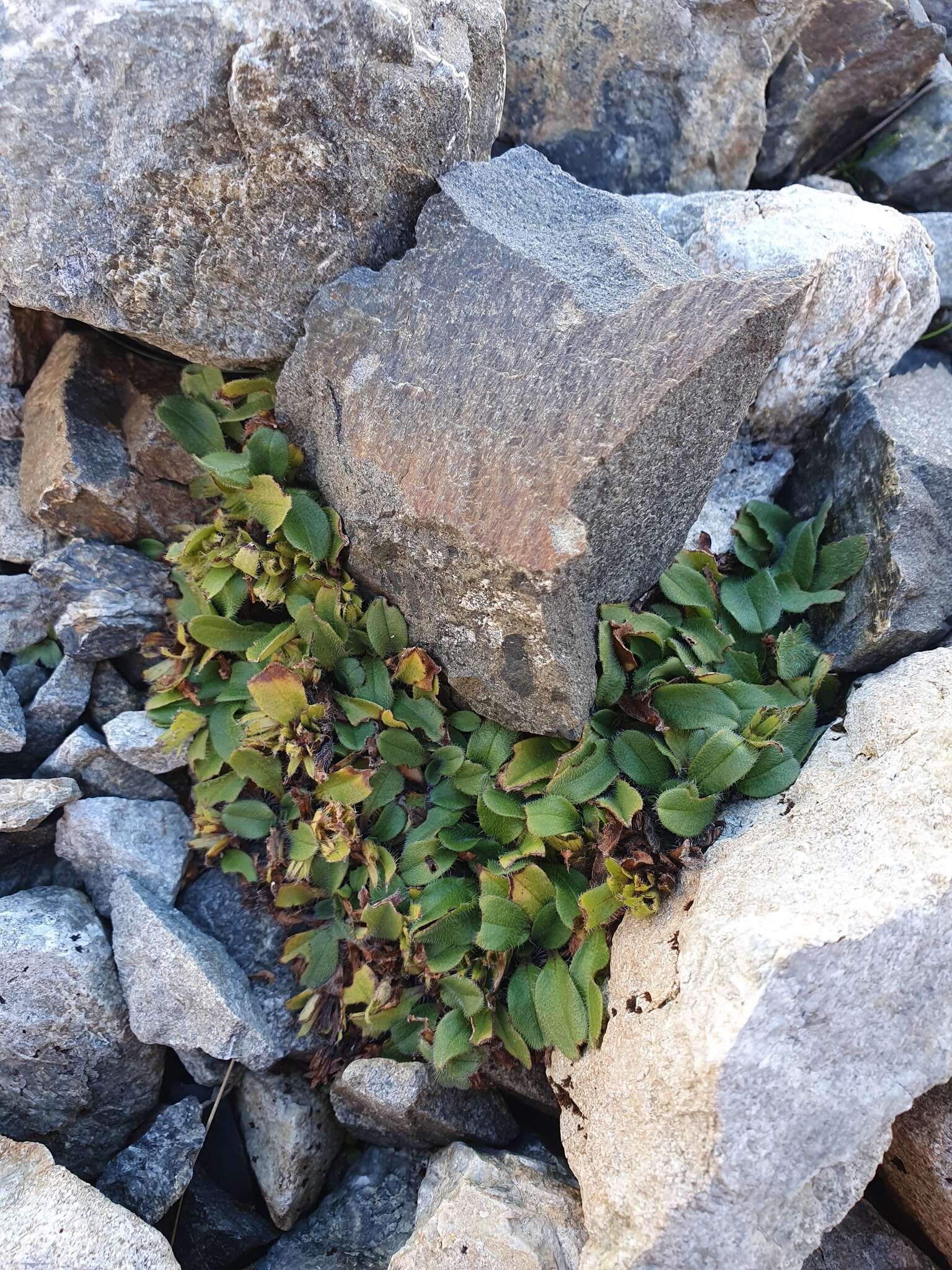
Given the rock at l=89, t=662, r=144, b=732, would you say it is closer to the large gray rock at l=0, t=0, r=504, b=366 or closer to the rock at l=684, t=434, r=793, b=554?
the large gray rock at l=0, t=0, r=504, b=366

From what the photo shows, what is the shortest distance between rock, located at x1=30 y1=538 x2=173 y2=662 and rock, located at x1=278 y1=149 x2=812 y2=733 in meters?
0.91

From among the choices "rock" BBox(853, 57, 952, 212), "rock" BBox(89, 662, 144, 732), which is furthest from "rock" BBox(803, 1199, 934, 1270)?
"rock" BBox(853, 57, 952, 212)

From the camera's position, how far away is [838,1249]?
265 cm

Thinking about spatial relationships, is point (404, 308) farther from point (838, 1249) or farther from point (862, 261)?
point (838, 1249)

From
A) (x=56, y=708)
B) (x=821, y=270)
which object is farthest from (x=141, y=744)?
(x=821, y=270)

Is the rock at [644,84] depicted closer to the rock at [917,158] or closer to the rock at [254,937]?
the rock at [917,158]

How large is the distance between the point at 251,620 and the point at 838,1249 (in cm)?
279

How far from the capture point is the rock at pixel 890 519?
301 cm

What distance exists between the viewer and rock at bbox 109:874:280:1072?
298 centimetres

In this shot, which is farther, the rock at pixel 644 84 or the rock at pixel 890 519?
the rock at pixel 644 84

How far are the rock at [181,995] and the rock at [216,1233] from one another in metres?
0.44

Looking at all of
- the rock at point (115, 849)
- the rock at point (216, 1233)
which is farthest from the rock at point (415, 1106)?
the rock at point (115, 849)

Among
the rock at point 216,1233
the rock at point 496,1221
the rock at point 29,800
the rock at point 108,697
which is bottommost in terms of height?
the rock at point 216,1233

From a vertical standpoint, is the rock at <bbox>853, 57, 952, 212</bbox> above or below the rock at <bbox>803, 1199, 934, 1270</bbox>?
above
